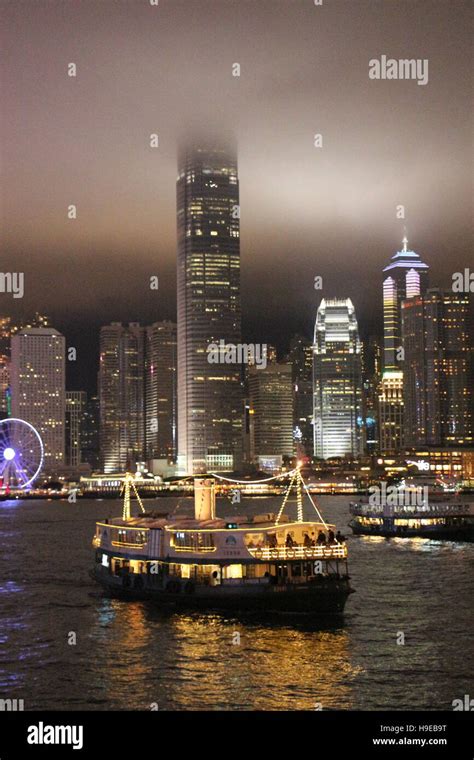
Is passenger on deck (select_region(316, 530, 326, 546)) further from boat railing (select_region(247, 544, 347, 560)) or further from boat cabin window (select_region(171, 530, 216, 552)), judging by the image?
boat cabin window (select_region(171, 530, 216, 552))

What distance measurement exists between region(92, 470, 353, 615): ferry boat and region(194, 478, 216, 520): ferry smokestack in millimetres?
1734

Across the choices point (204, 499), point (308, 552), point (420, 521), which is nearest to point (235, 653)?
point (308, 552)

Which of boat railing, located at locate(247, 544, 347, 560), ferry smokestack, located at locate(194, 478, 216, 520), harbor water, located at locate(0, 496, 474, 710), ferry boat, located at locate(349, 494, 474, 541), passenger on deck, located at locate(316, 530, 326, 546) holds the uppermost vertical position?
ferry smokestack, located at locate(194, 478, 216, 520)

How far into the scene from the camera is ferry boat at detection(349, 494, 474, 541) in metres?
96.7

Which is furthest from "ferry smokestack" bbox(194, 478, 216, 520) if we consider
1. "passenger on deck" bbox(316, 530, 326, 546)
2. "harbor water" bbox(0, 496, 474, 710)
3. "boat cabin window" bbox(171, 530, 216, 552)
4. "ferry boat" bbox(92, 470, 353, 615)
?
"passenger on deck" bbox(316, 530, 326, 546)

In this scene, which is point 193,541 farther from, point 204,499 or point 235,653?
point 235,653

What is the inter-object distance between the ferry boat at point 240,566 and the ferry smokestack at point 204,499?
1.73 m

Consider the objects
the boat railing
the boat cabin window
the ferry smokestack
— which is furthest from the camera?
the ferry smokestack

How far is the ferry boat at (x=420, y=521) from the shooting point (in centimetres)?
9669

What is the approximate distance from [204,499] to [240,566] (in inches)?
320

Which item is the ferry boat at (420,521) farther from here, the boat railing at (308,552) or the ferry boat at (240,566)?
the boat railing at (308,552)

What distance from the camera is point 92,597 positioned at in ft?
184
